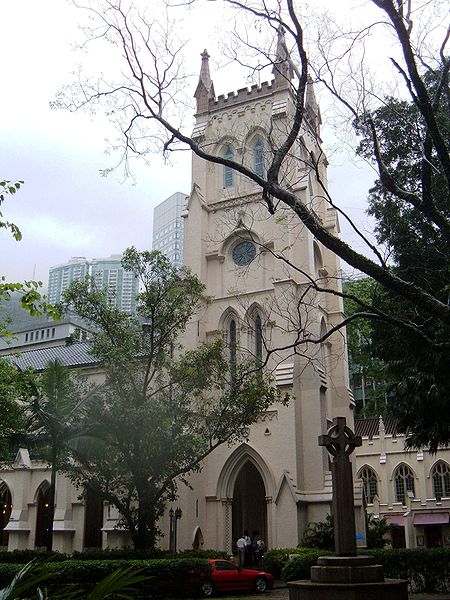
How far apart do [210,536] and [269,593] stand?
766cm

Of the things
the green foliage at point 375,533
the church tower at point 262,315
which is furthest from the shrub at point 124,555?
the green foliage at point 375,533

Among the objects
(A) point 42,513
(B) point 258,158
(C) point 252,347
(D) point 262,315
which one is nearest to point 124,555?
(C) point 252,347

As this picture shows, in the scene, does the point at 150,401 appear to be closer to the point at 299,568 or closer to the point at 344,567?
the point at 299,568

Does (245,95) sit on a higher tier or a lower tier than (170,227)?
lower

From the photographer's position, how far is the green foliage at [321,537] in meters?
23.6

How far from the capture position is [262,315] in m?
29.6

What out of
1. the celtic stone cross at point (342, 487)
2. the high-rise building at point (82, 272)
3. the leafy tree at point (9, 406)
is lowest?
the celtic stone cross at point (342, 487)

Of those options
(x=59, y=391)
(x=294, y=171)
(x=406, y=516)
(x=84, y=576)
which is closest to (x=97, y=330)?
(x=59, y=391)

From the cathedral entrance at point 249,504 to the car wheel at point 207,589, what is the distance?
439 inches

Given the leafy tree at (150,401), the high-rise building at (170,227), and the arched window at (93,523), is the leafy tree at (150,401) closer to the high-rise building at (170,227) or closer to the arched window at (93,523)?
the arched window at (93,523)

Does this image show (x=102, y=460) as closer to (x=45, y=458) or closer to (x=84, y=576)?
(x=45, y=458)

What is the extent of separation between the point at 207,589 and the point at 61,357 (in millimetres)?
20744

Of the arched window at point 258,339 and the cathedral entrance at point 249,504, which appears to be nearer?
the arched window at point 258,339

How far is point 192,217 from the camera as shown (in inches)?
1289
